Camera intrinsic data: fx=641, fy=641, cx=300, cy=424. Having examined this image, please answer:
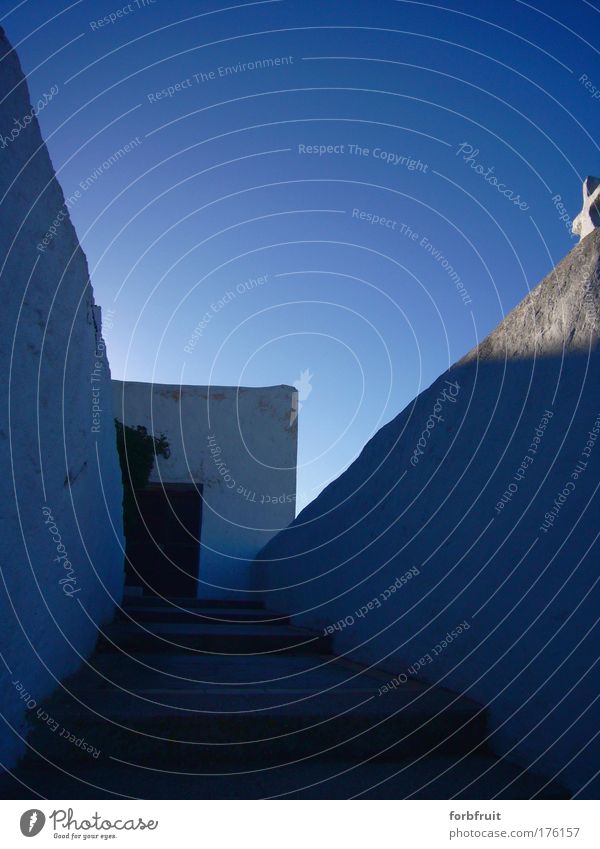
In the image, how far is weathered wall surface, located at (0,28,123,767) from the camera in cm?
169

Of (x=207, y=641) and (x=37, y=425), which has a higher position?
(x=37, y=425)

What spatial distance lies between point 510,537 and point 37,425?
1.59m

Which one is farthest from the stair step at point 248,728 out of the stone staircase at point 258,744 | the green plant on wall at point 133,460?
the green plant on wall at point 133,460

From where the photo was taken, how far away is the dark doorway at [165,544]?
926 cm

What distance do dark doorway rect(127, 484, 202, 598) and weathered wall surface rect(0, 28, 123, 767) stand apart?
655cm

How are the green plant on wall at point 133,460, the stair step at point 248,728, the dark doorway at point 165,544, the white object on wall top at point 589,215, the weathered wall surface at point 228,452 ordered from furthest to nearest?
the weathered wall surface at point 228,452 → the dark doorway at point 165,544 → the green plant on wall at point 133,460 → the white object on wall top at point 589,215 → the stair step at point 248,728

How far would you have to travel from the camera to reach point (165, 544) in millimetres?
9391

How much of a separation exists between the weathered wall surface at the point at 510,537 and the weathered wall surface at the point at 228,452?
19.6ft

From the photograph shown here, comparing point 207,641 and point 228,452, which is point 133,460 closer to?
point 228,452

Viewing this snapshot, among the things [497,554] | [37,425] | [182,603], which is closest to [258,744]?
[497,554]

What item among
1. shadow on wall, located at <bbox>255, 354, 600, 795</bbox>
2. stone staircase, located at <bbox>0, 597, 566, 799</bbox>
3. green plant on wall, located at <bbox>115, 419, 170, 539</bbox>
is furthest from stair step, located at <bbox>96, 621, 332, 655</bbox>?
green plant on wall, located at <bbox>115, 419, 170, 539</bbox>

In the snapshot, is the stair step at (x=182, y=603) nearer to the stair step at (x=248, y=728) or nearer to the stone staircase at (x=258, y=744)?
the stone staircase at (x=258, y=744)
